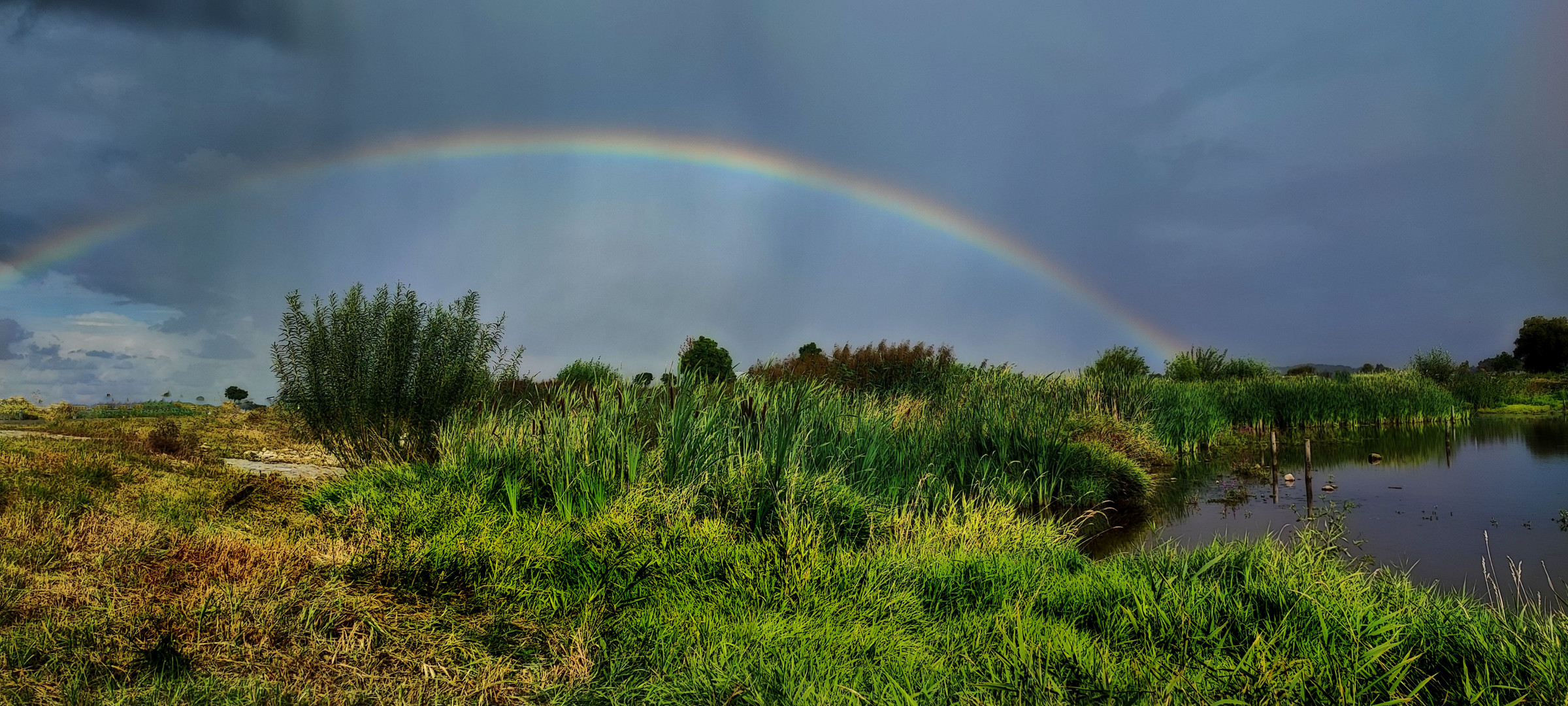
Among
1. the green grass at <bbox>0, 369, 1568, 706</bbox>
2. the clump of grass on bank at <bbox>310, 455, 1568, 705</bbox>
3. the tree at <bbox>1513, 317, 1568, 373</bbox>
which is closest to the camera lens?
the clump of grass on bank at <bbox>310, 455, 1568, 705</bbox>

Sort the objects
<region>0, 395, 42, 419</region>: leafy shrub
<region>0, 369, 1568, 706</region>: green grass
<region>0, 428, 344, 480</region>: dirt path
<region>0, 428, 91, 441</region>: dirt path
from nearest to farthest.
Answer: <region>0, 369, 1568, 706</region>: green grass < <region>0, 428, 344, 480</region>: dirt path < <region>0, 428, 91, 441</region>: dirt path < <region>0, 395, 42, 419</region>: leafy shrub

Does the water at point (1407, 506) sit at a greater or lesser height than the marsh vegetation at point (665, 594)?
lesser

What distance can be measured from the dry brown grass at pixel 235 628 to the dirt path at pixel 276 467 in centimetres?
634

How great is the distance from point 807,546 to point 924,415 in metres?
7.43

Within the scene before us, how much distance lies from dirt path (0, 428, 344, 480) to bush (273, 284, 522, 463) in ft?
3.69

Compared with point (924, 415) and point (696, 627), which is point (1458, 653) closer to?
point (696, 627)

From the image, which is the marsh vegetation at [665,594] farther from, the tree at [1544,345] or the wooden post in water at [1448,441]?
the tree at [1544,345]

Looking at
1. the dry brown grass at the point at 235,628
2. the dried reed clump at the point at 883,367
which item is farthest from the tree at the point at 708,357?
the dry brown grass at the point at 235,628

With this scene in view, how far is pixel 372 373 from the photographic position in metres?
9.99

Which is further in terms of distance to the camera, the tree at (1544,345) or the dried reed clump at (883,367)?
the tree at (1544,345)

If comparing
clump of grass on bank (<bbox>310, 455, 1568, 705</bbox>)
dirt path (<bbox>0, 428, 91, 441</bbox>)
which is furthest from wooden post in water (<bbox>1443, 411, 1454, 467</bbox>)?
dirt path (<bbox>0, 428, 91, 441</bbox>)

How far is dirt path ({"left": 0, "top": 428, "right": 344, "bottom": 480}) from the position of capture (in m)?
11.4

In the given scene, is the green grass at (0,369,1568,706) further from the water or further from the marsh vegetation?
the water

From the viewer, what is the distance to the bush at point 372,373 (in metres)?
10.0
